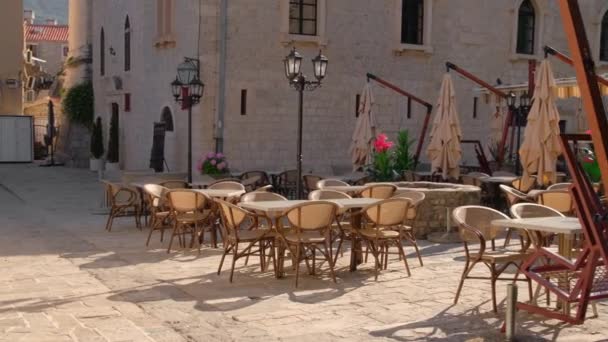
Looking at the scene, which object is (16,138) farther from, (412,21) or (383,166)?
(383,166)

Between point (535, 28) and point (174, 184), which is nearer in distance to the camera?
point (174, 184)

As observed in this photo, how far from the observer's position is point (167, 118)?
1722 centimetres

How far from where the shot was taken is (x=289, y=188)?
47.0ft

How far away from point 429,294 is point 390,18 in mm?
11295

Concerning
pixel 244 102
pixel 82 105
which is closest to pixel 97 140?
pixel 82 105

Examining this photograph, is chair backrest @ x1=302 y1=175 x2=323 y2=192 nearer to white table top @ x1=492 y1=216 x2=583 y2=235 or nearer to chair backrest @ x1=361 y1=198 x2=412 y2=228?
chair backrest @ x1=361 y1=198 x2=412 y2=228

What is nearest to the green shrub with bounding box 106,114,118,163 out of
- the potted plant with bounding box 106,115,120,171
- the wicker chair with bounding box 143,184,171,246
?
the potted plant with bounding box 106,115,120,171

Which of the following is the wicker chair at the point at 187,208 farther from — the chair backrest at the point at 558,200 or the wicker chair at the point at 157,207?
the chair backrest at the point at 558,200

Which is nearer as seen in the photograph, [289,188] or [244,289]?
[244,289]

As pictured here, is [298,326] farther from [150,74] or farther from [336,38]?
[150,74]

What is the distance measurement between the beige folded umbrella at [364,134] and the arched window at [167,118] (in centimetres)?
488

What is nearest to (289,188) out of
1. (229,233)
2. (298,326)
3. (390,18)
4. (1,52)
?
(390,18)

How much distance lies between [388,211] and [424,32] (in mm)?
10719

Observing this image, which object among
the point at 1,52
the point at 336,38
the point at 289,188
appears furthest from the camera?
the point at 1,52
